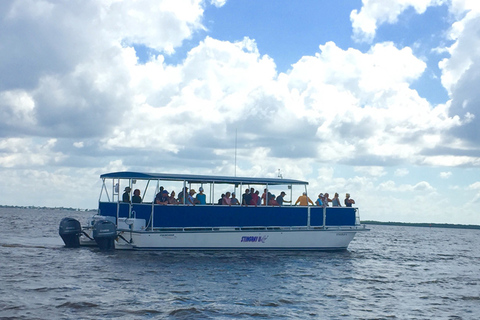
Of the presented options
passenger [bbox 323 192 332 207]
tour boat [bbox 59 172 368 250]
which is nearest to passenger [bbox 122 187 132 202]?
tour boat [bbox 59 172 368 250]

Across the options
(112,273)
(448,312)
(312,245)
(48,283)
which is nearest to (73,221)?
(112,273)

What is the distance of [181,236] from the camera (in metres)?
24.2

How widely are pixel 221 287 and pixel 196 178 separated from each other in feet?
28.5

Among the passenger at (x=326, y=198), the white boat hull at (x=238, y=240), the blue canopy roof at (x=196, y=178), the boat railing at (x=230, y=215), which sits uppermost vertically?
the blue canopy roof at (x=196, y=178)

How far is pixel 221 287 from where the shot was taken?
17.1m

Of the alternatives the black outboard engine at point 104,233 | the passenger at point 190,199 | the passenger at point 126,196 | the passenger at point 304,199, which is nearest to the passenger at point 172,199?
the passenger at point 190,199

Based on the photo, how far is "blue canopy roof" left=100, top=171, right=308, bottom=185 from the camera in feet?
79.3

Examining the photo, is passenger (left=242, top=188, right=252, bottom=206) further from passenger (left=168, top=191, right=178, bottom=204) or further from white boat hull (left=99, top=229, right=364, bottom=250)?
passenger (left=168, top=191, right=178, bottom=204)

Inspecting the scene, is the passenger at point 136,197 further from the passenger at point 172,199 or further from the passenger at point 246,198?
the passenger at point 246,198

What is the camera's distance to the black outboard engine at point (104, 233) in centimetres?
2350

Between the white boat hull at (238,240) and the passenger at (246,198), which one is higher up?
the passenger at (246,198)

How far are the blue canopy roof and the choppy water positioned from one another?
337 cm

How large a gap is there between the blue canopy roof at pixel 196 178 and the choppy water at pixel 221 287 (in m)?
3.37

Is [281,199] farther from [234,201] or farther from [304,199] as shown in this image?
[234,201]
